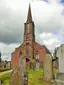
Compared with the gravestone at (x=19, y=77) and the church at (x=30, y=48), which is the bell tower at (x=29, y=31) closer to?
the church at (x=30, y=48)

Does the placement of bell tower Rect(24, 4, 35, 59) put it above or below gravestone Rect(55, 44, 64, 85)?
above

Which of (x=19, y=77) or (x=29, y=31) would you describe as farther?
(x=29, y=31)

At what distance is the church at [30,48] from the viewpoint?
204ft

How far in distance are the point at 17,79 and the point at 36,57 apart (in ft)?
174

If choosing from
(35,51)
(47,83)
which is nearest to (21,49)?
(35,51)

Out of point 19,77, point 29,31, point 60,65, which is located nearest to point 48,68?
point 19,77

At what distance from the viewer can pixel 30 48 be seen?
62.8 meters

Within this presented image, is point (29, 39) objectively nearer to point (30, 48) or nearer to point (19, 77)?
point (30, 48)

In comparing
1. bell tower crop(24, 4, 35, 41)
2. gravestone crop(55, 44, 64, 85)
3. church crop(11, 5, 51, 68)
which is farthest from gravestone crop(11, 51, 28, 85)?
bell tower crop(24, 4, 35, 41)

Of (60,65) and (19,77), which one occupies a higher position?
(60,65)

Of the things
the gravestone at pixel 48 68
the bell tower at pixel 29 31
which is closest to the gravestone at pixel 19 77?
the gravestone at pixel 48 68

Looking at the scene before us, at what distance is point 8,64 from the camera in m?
63.5

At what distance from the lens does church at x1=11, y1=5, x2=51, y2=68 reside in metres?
62.2

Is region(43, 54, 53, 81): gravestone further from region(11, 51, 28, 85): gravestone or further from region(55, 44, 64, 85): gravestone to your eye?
region(55, 44, 64, 85): gravestone
